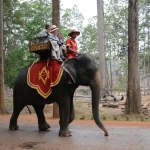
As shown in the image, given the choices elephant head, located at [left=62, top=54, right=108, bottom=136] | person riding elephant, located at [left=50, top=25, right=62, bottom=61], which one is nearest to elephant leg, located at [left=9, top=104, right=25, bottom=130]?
→ person riding elephant, located at [left=50, top=25, right=62, bottom=61]

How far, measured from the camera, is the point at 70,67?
566 cm

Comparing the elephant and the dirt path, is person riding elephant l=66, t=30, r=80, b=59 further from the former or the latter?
the dirt path

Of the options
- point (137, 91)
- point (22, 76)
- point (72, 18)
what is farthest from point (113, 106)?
point (72, 18)

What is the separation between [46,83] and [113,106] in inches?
511

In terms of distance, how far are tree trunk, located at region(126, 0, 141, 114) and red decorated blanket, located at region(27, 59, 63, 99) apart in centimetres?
615

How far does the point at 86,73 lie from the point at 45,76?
92cm

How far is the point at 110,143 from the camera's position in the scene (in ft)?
15.9

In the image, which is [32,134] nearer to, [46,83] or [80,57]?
[46,83]

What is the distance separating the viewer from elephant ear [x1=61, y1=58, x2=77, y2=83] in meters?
5.55

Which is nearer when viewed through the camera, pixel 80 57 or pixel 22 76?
pixel 80 57

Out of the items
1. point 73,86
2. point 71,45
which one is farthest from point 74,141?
point 71,45

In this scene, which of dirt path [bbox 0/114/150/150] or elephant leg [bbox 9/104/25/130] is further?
elephant leg [bbox 9/104/25/130]

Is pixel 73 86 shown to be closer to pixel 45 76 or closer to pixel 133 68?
pixel 45 76

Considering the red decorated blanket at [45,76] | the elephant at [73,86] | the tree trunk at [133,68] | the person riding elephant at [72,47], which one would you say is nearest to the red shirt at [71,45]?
the person riding elephant at [72,47]
